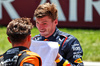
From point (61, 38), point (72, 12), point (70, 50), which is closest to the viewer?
point (70, 50)

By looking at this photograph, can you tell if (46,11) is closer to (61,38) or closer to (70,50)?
(61,38)

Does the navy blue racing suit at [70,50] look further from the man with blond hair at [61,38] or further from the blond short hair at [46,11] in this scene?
the blond short hair at [46,11]

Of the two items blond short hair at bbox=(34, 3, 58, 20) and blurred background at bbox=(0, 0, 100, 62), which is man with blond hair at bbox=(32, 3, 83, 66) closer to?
blond short hair at bbox=(34, 3, 58, 20)

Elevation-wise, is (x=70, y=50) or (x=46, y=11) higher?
A: (x=46, y=11)

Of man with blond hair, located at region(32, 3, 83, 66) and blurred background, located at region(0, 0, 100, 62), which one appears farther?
blurred background, located at region(0, 0, 100, 62)

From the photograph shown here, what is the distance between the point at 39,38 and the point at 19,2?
1265cm

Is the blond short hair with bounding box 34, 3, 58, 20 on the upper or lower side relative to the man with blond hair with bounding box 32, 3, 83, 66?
upper

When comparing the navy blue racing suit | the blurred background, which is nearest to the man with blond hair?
the navy blue racing suit

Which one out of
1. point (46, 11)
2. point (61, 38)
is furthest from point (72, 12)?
point (46, 11)

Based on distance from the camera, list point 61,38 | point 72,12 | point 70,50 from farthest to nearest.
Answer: point 72,12 < point 61,38 < point 70,50

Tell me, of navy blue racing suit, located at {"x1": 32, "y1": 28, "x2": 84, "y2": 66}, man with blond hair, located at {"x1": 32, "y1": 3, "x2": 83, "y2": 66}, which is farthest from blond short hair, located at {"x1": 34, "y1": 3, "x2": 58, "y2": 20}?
navy blue racing suit, located at {"x1": 32, "y1": 28, "x2": 84, "y2": 66}

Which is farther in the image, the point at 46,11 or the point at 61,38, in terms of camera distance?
the point at 61,38

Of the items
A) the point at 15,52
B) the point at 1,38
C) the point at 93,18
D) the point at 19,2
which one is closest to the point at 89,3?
the point at 93,18

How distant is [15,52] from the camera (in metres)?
2.39
